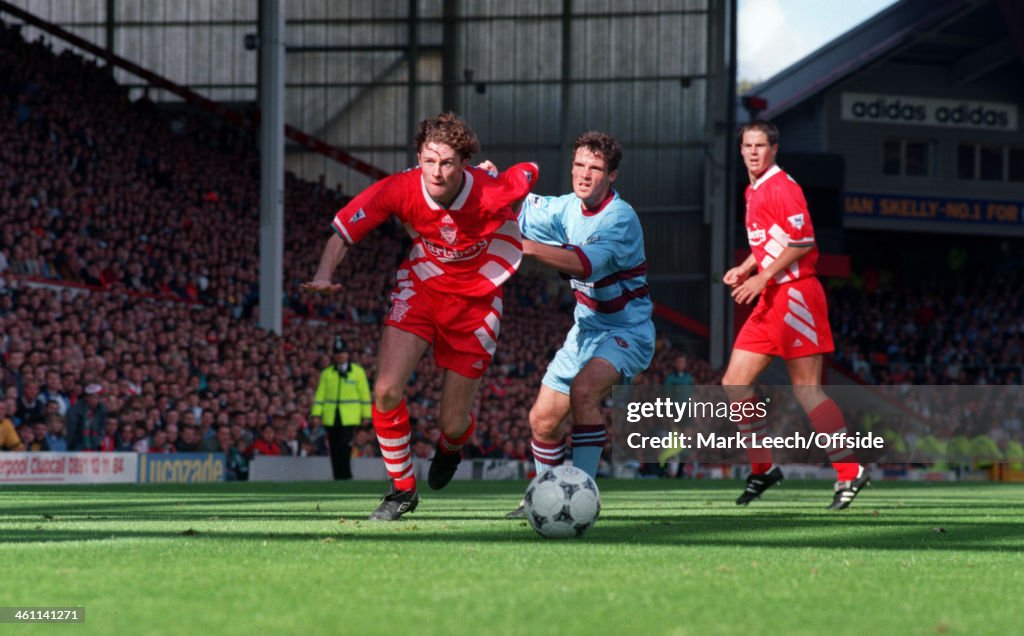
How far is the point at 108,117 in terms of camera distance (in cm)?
2892

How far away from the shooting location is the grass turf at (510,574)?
4023mm

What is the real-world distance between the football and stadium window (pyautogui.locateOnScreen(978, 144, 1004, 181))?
143ft

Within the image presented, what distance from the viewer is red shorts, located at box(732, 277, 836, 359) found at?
1063 centimetres

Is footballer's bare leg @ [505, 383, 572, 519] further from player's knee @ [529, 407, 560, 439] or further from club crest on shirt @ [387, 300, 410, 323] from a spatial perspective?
club crest on shirt @ [387, 300, 410, 323]

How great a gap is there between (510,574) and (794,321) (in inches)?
233

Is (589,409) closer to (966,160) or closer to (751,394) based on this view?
(751,394)

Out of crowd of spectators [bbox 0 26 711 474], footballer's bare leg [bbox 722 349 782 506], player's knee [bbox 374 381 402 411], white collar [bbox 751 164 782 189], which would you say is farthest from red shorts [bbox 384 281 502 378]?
crowd of spectators [bbox 0 26 711 474]

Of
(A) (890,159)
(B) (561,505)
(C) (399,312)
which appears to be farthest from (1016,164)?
(B) (561,505)

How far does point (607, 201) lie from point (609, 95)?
33199 mm

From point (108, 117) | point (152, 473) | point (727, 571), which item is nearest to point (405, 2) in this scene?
point (108, 117)

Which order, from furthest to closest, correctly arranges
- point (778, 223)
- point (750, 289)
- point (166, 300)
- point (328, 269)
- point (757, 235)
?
point (166, 300), point (757, 235), point (778, 223), point (750, 289), point (328, 269)

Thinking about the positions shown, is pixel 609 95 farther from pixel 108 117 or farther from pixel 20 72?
pixel 20 72

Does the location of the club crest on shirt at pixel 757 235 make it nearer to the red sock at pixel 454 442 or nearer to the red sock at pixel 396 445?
the red sock at pixel 454 442

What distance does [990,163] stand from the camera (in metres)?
47.9
